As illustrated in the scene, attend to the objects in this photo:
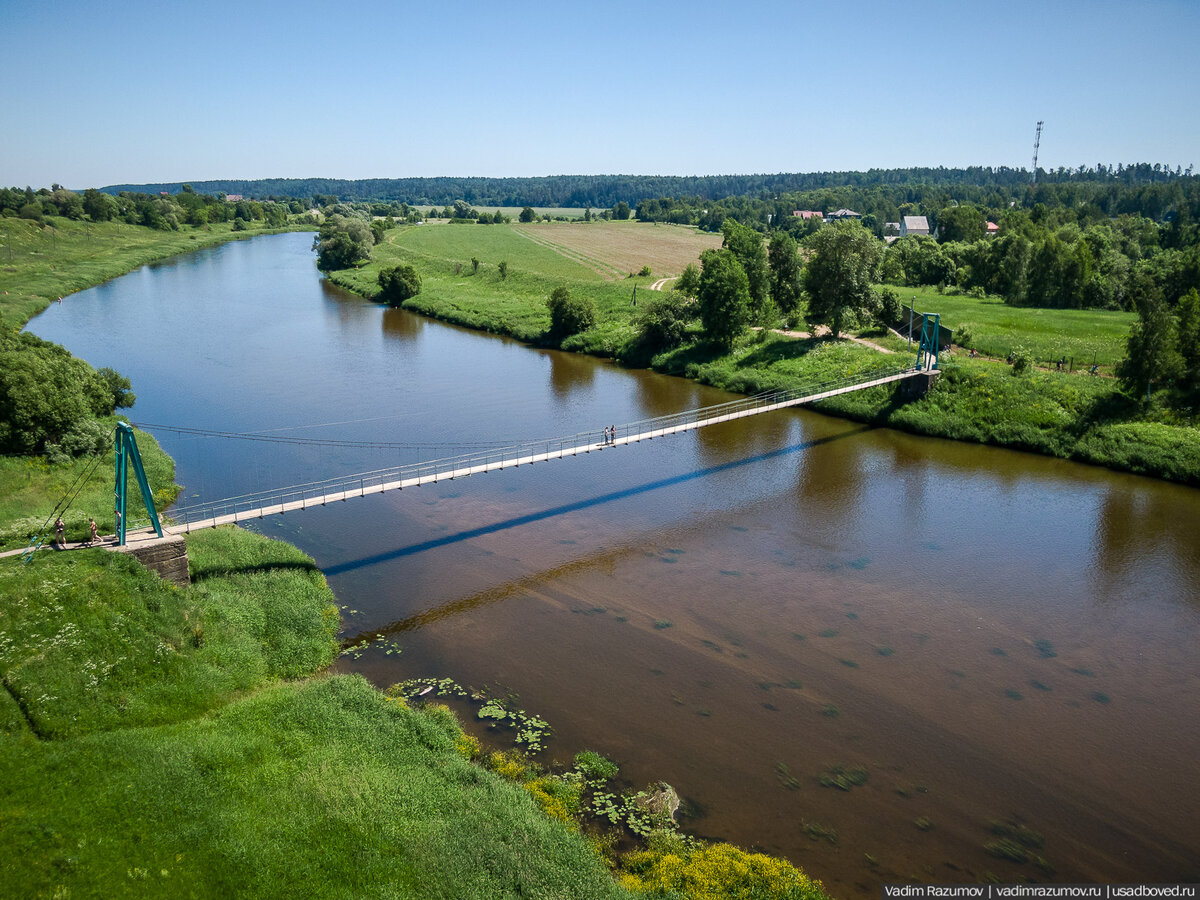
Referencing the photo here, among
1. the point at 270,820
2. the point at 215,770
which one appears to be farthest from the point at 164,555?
the point at 270,820

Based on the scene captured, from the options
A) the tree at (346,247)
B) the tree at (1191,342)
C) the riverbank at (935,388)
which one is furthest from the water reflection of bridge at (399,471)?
the tree at (346,247)

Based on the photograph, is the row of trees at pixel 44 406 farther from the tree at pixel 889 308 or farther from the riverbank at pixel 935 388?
the tree at pixel 889 308

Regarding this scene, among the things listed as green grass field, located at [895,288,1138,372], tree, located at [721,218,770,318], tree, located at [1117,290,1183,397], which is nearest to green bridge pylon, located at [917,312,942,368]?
green grass field, located at [895,288,1138,372]

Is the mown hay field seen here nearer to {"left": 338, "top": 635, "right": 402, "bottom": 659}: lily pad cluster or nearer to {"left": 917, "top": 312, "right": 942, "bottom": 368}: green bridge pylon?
{"left": 917, "top": 312, "right": 942, "bottom": 368}: green bridge pylon

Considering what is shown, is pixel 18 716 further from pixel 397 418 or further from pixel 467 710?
pixel 397 418
